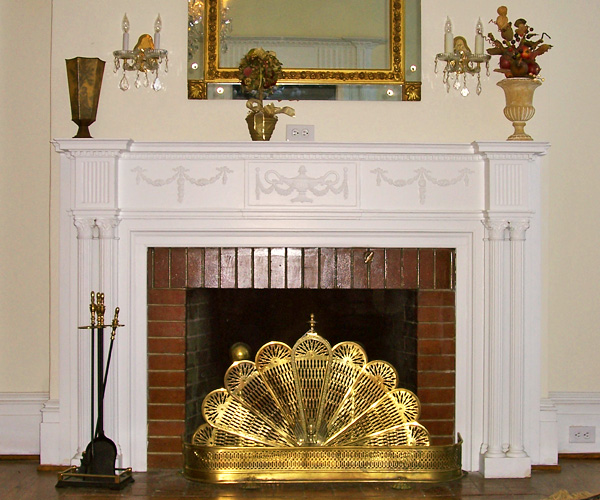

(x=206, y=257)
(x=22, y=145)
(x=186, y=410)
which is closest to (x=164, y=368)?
(x=186, y=410)

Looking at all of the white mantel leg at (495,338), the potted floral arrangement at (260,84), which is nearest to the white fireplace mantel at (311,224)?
the white mantel leg at (495,338)

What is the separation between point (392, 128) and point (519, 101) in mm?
580

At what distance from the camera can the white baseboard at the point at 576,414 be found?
12.1 ft

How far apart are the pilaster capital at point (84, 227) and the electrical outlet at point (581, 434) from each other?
240 cm

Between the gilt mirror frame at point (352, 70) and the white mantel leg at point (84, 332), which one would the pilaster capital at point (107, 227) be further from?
the gilt mirror frame at point (352, 70)

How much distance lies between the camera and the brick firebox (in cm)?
345

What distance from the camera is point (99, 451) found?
10.6ft

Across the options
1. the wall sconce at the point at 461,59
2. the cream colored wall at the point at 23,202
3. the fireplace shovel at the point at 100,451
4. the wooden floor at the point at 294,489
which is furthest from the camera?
the cream colored wall at the point at 23,202

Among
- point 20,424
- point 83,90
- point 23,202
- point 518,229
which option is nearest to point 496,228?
point 518,229

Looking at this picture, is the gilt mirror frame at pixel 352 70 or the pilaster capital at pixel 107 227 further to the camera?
the gilt mirror frame at pixel 352 70

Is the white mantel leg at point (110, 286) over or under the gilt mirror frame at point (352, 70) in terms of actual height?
under

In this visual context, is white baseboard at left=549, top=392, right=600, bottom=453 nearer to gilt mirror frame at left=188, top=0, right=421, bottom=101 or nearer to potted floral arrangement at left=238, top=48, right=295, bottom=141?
gilt mirror frame at left=188, top=0, right=421, bottom=101

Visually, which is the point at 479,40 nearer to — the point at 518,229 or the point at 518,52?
the point at 518,52

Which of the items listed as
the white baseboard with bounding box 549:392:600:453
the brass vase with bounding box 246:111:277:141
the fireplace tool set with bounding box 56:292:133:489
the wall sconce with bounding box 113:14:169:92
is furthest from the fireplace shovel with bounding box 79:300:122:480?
the white baseboard with bounding box 549:392:600:453
